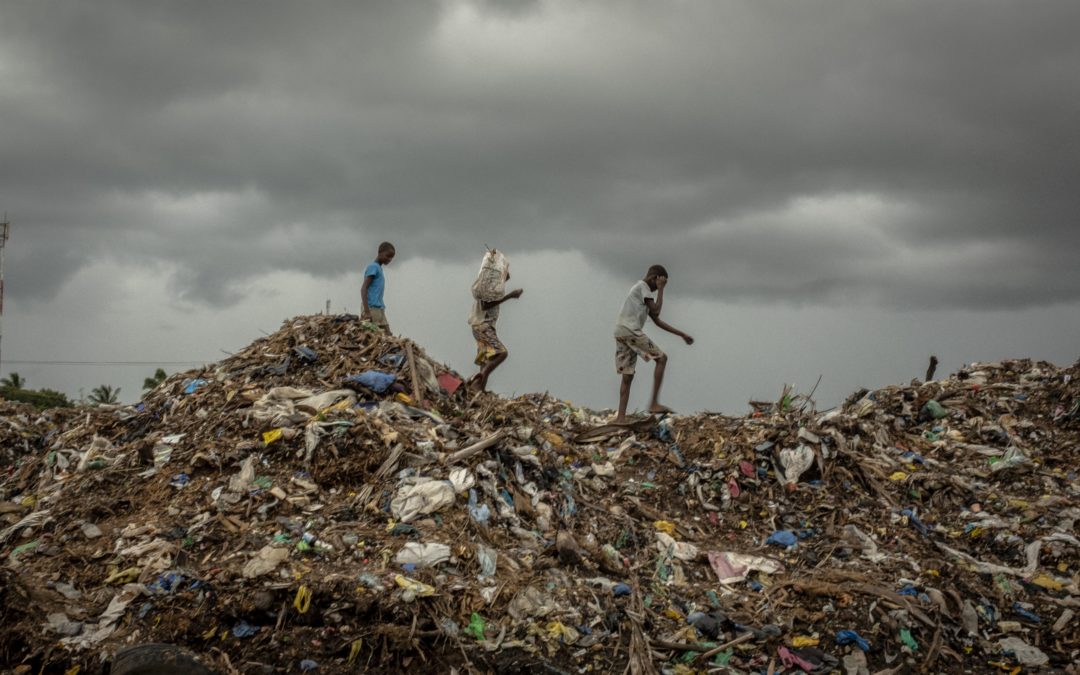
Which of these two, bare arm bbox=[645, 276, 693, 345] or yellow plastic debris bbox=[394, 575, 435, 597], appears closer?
yellow plastic debris bbox=[394, 575, 435, 597]

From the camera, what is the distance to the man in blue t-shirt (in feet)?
33.3

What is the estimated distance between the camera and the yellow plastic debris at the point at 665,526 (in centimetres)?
778

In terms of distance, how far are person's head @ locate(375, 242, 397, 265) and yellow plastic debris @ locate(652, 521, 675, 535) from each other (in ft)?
14.8

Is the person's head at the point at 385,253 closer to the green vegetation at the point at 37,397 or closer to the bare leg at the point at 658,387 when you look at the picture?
the bare leg at the point at 658,387

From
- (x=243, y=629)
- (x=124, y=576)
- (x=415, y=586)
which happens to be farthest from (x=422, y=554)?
(x=124, y=576)

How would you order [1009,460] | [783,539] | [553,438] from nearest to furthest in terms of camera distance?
[783,539], [1009,460], [553,438]

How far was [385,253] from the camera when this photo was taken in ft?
33.7

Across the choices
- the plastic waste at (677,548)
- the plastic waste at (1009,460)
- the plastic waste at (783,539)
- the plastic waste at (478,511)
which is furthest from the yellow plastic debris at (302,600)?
the plastic waste at (1009,460)

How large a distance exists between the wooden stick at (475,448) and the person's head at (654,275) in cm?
301

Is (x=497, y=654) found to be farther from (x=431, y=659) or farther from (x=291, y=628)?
(x=291, y=628)

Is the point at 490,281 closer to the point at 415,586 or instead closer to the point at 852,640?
the point at 415,586

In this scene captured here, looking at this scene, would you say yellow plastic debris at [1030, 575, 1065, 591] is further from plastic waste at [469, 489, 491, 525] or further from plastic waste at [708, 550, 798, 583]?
plastic waste at [469, 489, 491, 525]

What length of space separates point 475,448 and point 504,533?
916 millimetres

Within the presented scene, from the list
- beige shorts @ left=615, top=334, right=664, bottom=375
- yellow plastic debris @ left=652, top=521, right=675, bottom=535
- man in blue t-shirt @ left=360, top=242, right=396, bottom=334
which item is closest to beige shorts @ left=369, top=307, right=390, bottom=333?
man in blue t-shirt @ left=360, top=242, right=396, bottom=334
